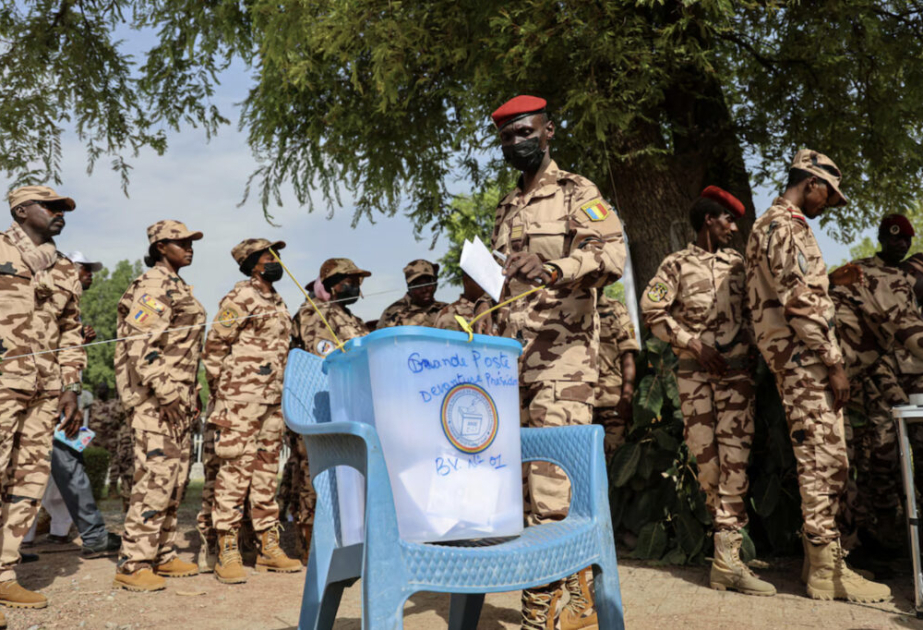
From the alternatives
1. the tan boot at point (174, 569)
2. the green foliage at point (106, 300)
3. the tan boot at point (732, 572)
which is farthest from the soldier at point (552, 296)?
the green foliage at point (106, 300)

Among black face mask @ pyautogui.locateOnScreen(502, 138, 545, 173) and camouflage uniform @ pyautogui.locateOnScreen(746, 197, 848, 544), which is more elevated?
black face mask @ pyautogui.locateOnScreen(502, 138, 545, 173)

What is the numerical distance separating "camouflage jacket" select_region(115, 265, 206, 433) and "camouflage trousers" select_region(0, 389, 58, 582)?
23.0 inches

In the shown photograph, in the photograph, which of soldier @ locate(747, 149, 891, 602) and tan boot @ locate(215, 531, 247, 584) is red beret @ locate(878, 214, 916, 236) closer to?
soldier @ locate(747, 149, 891, 602)

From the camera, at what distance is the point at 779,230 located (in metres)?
4.57

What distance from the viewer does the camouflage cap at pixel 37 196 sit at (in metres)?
5.11

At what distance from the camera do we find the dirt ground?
4.00 m

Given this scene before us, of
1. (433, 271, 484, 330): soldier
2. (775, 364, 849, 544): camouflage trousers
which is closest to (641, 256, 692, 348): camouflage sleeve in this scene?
(775, 364, 849, 544): camouflage trousers

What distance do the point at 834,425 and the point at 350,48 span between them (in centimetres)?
562

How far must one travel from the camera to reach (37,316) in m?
5.10

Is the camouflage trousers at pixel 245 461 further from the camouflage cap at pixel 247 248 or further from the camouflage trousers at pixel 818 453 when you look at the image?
the camouflage trousers at pixel 818 453

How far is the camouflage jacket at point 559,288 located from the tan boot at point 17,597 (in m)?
3.30

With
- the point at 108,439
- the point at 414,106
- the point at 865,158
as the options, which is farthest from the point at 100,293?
the point at 865,158

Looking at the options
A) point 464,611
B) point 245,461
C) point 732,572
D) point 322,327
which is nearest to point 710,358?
point 732,572

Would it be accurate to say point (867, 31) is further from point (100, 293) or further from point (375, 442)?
point (100, 293)
